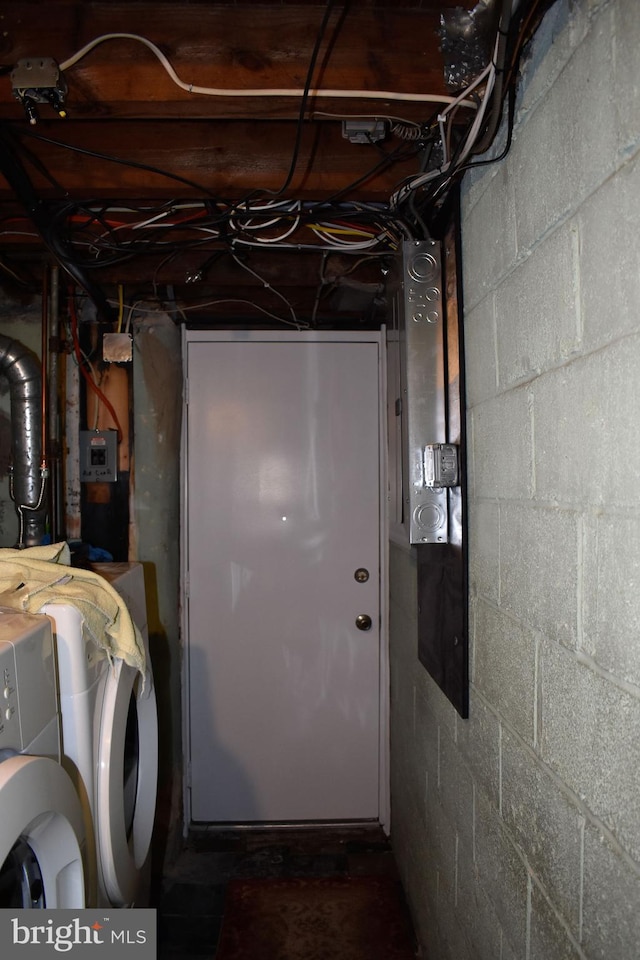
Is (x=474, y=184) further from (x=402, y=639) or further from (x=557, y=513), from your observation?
(x=402, y=639)

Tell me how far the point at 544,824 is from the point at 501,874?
27 centimetres

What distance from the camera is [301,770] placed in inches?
94.2

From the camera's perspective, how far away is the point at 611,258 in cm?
70

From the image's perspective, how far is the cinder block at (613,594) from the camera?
2.15ft

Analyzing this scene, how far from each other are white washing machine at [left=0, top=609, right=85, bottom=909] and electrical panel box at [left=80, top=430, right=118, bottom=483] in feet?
4.49

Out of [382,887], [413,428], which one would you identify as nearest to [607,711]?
[413,428]

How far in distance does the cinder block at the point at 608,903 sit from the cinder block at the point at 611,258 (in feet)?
2.10

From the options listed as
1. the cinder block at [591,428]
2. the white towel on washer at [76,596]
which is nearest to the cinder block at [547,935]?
the cinder block at [591,428]

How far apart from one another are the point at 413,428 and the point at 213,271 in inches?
44.4

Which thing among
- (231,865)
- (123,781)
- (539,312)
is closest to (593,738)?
(539,312)

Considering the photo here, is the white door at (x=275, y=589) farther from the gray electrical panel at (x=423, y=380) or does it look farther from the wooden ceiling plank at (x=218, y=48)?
the wooden ceiling plank at (x=218, y=48)

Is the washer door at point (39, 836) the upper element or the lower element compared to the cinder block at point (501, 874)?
upper

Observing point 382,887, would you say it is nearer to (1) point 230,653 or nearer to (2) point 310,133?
(1) point 230,653

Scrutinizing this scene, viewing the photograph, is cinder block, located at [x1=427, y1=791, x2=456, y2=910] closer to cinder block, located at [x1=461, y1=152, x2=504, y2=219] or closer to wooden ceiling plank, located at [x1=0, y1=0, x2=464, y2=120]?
cinder block, located at [x1=461, y1=152, x2=504, y2=219]
